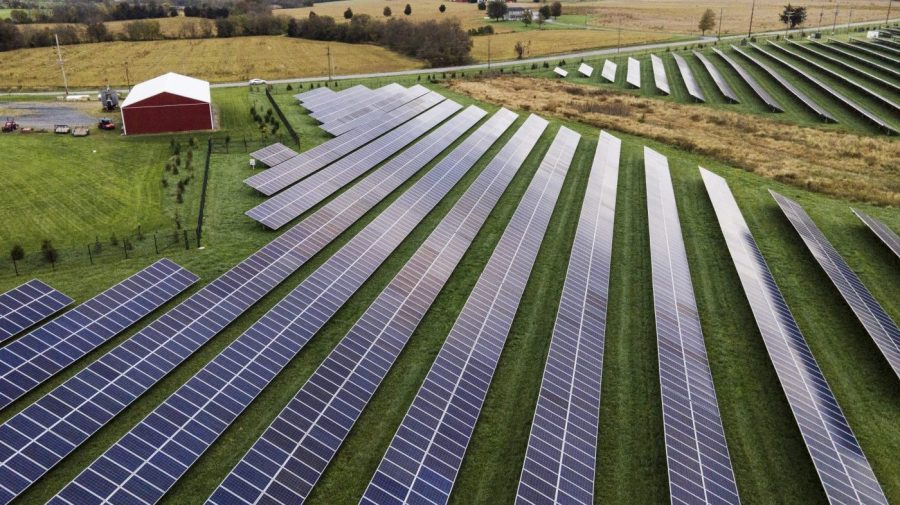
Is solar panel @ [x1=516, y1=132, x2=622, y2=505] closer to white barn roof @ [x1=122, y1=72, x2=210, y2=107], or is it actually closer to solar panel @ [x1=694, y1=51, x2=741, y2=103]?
white barn roof @ [x1=122, y1=72, x2=210, y2=107]

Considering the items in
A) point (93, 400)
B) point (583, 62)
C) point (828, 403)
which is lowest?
point (828, 403)

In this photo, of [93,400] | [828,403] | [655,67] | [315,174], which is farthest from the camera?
[655,67]

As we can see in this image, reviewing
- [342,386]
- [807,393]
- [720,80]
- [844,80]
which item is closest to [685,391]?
[807,393]

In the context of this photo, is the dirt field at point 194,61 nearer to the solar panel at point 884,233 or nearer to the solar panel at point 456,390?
the solar panel at point 456,390

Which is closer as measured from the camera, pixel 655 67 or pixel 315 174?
pixel 315 174

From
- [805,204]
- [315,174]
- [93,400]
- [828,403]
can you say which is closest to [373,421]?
[93,400]

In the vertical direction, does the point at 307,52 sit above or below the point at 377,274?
above

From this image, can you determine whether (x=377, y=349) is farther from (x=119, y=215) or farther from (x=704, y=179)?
(x=704, y=179)

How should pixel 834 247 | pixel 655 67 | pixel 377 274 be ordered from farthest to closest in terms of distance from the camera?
pixel 655 67
pixel 834 247
pixel 377 274
